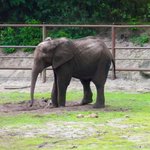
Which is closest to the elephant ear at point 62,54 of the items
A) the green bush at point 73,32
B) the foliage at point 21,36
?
the foliage at point 21,36

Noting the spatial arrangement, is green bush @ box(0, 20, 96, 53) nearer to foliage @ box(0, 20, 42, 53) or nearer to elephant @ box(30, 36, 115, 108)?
foliage @ box(0, 20, 42, 53)

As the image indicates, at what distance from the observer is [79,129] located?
11719 millimetres

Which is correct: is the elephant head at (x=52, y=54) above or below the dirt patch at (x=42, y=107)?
above

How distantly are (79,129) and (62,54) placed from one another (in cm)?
332

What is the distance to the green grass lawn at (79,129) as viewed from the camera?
10391mm

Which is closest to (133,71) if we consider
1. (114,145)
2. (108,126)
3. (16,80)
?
(16,80)

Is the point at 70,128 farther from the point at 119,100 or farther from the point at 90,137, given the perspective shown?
the point at 119,100

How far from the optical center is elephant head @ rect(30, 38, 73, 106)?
48.2 feet

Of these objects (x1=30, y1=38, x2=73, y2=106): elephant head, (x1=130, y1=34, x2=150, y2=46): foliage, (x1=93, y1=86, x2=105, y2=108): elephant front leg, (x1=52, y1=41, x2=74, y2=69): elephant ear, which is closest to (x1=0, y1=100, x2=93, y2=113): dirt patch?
(x1=93, y1=86, x2=105, y2=108): elephant front leg

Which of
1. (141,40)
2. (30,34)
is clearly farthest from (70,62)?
(30,34)

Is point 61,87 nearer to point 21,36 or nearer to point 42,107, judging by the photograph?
point 42,107

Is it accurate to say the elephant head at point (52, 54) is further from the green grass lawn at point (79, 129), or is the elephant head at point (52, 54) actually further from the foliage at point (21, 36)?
the foliage at point (21, 36)

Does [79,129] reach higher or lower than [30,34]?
higher

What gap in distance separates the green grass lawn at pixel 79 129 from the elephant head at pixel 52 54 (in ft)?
3.85
